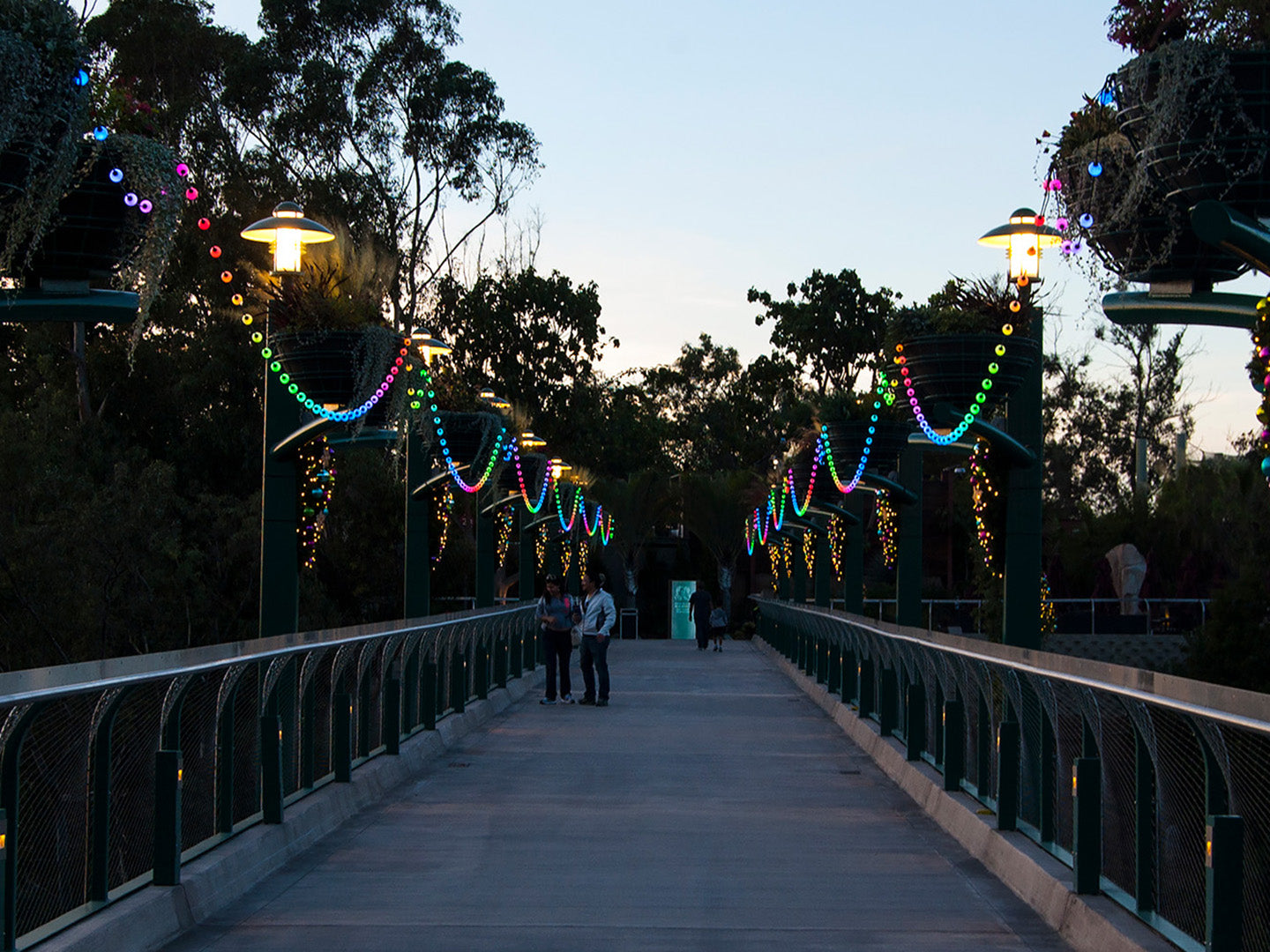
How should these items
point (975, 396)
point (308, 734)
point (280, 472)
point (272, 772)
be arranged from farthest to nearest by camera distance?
point (280, 472) < point (975, 396) < point (308, 734) < point (272, 772)

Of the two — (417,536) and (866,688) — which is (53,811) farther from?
(417,536)

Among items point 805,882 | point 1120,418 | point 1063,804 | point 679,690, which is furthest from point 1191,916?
point 1120,418

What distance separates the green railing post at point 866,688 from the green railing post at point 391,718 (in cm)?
530

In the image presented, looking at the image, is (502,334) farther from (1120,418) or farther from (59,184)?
(59,184)

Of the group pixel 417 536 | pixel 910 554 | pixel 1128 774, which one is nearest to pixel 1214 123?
pixel 1128 774

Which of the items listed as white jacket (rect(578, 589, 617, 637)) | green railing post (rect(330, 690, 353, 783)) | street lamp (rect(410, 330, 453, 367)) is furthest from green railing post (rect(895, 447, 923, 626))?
green railing post (rect(330, 690, 353, 783))

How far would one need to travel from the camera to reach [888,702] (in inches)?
590

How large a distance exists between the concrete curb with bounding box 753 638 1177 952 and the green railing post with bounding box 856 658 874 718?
93.7 inches

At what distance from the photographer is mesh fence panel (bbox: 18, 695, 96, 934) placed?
6.01 m

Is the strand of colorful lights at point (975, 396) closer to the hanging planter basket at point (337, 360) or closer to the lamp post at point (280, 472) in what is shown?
the hanging planter basket at point (337, 360)

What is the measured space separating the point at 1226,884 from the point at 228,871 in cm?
476

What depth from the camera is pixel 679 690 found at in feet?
84.8

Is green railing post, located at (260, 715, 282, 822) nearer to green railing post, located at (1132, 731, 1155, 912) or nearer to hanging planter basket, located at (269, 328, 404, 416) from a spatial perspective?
hanging planter basket, located at (269, 328, 404, 416)

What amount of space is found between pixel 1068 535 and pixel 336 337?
4510 cm
